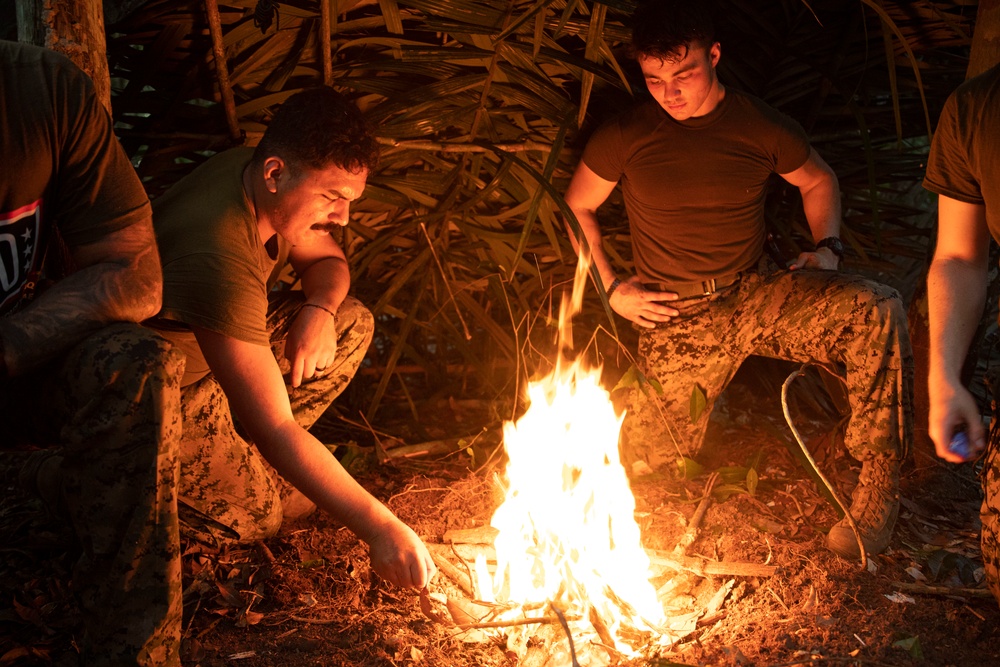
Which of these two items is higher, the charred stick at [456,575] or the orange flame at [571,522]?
the orange flame at [571,522]

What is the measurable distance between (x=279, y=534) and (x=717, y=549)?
1491 millimetres

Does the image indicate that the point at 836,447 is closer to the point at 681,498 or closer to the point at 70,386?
the point at 681,498

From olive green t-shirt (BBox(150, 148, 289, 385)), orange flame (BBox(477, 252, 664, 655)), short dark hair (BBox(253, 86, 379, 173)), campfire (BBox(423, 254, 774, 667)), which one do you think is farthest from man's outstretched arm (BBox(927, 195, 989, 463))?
olive green t-shirt (BBox(150, 148, 289, 385))

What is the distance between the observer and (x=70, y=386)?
1.89 metres

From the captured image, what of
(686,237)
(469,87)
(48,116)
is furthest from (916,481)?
(48,116)

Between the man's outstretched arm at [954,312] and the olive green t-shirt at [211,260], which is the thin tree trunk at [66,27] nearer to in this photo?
the olive green t-shirt at [211,260]

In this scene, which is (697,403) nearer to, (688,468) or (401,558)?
(688,468)

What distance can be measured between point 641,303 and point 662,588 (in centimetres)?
114

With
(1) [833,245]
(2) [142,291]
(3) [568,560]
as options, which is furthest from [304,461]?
(1) [833,245]

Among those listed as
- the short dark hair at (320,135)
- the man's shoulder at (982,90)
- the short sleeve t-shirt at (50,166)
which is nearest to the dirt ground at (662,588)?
the short sleeve t-shirt at (50,166)

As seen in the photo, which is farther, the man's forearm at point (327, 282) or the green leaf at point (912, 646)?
the man's forearm at point (327, 282)

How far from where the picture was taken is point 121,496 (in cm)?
185

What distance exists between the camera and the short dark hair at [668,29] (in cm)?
286

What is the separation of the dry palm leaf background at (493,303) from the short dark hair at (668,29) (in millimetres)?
146
